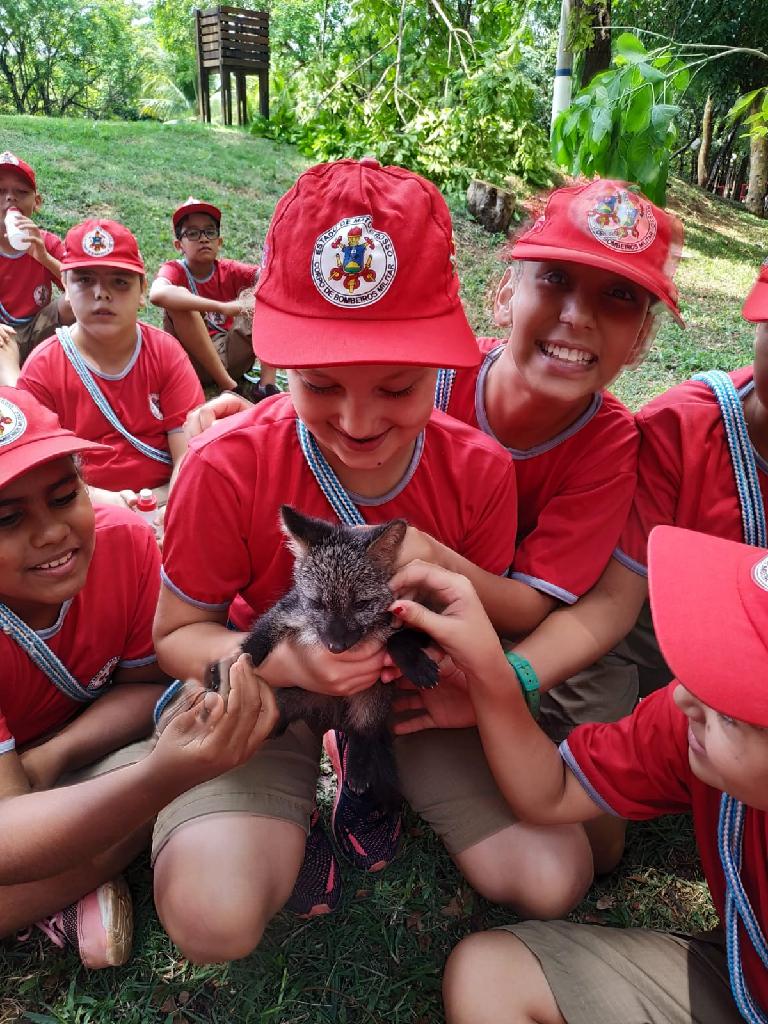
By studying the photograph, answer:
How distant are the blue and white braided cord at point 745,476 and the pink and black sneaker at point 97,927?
2.83m

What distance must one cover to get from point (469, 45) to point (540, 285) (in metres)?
13.4

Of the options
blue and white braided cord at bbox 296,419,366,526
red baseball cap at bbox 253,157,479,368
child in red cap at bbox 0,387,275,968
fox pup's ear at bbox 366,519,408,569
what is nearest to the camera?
red baseball cap at bbox 253,157,479,368

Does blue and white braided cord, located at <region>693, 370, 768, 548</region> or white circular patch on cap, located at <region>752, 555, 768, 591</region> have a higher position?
white circular patch on cap, located at <region>752, 555, 768, 591</region>

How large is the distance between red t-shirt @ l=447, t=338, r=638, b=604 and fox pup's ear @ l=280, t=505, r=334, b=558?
0.94m

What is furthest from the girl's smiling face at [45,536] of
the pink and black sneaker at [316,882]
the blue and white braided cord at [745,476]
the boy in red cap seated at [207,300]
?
the boy in red cap seated at [207,300]

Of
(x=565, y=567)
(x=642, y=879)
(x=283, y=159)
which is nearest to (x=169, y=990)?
(x=642, y=879)

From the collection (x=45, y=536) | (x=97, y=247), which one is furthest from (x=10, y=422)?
(x=97, y=247)

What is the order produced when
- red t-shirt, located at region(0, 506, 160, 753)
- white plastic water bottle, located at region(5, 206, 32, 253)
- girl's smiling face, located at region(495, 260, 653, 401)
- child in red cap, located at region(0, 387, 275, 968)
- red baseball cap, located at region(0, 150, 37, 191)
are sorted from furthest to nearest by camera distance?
red baseball cap, located at region(0, 150, 37, 191), white plastic water bottle, located at region(5, 206, 32, 253), red t-shirt, located at region(0, 506, 160, 753), girl's smiling face, located at region(495, 260, 653, 401), child in red cap, located at region(0, 387, 275, 968)

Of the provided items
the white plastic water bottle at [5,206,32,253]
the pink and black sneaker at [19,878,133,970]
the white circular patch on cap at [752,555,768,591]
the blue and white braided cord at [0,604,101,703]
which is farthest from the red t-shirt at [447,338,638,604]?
the white plastic water bottle at [5,206,32,253]

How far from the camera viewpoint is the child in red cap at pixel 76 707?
2061 mm

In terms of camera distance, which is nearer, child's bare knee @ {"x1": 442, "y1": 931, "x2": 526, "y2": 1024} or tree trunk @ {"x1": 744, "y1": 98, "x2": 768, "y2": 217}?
child's bare knee @ {"x1": 442, "y1": 931, "x2": 526, "y2": 1024}

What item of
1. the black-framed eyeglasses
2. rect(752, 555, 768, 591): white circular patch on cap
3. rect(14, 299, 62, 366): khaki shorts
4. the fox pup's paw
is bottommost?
rect(14, 299, 62, 366): khaki shorts

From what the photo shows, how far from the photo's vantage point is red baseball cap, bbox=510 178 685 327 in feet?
A: 7.75

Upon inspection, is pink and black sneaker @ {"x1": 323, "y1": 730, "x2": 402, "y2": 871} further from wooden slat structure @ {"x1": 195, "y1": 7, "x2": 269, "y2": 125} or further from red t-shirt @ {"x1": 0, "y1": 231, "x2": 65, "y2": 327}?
wooden slat structure @ {"x1": 195, "y1": 7, "x2": 269, "y2": 125}
